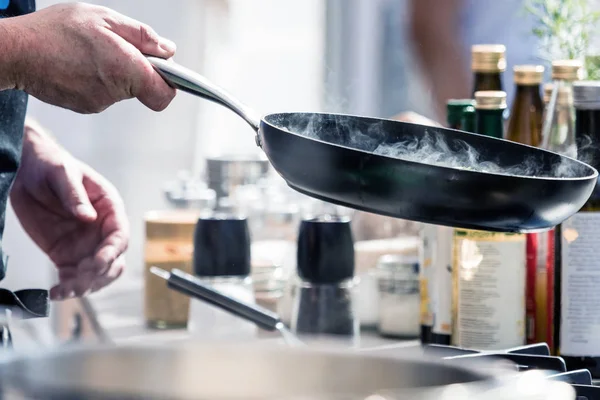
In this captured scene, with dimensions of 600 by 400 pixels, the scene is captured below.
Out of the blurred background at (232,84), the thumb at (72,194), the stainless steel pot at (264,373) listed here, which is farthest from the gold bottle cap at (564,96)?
the blurred background at (232,84)

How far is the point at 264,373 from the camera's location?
0.38m

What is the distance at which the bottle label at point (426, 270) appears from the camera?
3.34ft

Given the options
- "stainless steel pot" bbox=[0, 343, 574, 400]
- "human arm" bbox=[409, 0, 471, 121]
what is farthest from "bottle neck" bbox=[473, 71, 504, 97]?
"human arm" bbox=[409, 0, 471, 121]

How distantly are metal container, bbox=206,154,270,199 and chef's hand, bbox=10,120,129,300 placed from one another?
47cm

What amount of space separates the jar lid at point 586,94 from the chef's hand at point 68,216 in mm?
493

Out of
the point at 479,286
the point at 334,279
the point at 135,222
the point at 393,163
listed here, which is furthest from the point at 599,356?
the point at 135,222

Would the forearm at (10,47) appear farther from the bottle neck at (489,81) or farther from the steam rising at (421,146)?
the bottle neck at (489,81)

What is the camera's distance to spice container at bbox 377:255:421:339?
1116 millimetres

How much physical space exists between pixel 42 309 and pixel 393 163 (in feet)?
1.16

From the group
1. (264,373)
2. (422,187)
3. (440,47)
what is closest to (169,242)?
(422,187)

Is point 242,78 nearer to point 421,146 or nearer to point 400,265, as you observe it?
point 400,265

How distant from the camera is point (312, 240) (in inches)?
41.3

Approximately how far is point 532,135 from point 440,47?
42.9 inches

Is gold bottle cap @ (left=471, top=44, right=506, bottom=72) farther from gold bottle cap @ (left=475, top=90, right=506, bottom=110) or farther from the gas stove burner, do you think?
the gas stove burner
